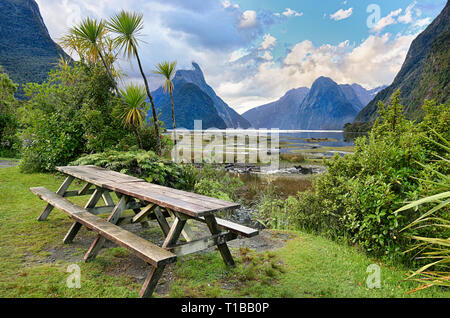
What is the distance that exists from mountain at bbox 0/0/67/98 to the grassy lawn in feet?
216

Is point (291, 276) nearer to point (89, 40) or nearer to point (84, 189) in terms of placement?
point (84, 189)

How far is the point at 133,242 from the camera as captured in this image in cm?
264

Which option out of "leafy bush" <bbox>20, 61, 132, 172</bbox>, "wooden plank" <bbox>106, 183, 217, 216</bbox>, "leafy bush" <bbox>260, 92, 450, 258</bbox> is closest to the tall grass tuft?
"leafy bush" <bbox>260, 92, 450, 258</bbox>

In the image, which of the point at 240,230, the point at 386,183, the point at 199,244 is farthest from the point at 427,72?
the point at 199,244

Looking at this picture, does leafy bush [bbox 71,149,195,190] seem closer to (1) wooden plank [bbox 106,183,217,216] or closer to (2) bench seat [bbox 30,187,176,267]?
(2) bench seat [bbox 30,187,176,267]

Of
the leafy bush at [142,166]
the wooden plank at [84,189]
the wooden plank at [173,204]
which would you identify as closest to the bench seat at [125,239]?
the wooden plank at [173,204]

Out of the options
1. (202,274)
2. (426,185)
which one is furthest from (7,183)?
(426,185)

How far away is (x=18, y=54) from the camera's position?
83812mm

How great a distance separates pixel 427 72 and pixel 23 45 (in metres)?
157

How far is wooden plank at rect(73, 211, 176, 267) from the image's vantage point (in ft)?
7.63

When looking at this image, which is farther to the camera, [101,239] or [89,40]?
[89,40]

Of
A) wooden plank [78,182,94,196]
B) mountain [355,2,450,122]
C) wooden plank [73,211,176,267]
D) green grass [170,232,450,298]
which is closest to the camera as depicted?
wooden plank [73,211,176,267]

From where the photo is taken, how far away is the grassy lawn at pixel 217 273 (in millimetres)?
2750
